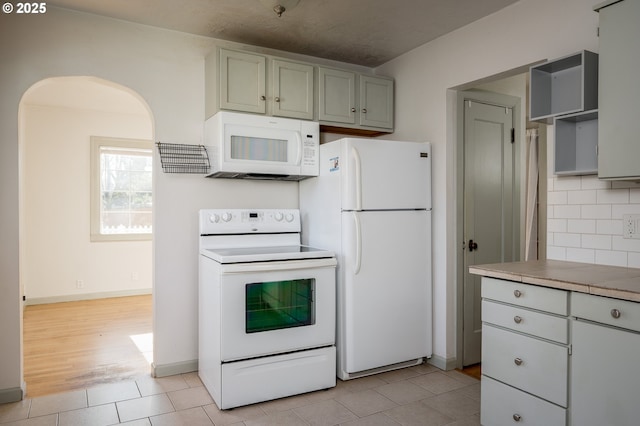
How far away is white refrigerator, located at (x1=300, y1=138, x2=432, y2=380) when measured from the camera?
3.12 m

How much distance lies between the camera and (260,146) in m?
3.21

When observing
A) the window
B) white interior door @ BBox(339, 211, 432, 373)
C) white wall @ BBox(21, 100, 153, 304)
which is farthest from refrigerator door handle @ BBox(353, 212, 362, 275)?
the window

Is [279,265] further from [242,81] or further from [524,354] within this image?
[524,354]

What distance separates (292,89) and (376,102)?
79 cm

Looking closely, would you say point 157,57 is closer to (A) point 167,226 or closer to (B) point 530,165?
(A) point 167,226

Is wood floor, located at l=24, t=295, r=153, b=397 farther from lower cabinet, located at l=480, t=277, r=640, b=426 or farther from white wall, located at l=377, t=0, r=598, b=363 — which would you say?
lower cabinet, located at l=480, t=277, r=640, b=426

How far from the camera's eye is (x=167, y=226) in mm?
3262

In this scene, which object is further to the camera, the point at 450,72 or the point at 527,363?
the point at 450,72

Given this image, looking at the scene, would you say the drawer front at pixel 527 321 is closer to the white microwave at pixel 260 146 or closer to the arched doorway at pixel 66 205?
the white microwave at pixel 260 146

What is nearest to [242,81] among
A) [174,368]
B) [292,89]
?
[292,89]

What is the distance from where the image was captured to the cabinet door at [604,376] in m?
1.74

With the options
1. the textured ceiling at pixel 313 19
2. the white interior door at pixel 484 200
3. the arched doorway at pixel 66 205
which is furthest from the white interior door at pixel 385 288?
the arched doorway at pixel 66 205

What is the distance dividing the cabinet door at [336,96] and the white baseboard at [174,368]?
2090 mm

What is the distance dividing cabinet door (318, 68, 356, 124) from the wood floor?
240cm
